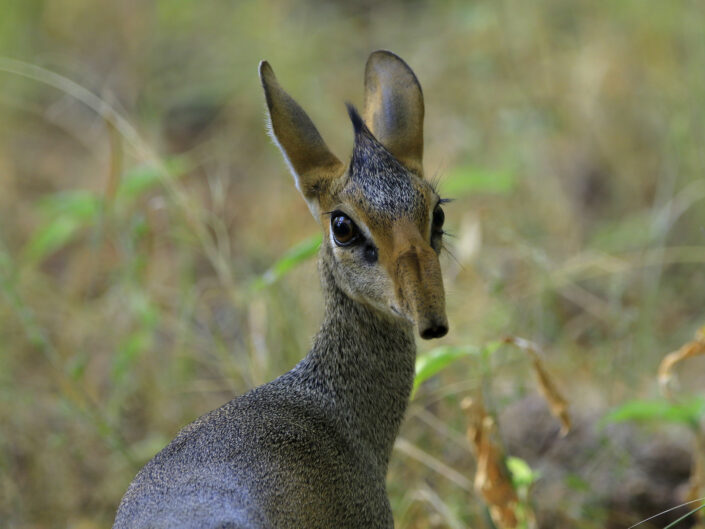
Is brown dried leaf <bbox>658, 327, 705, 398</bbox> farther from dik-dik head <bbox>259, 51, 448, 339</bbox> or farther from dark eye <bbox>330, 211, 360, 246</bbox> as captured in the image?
dark eye <bbox>330, 211, 360, 246</bbox>

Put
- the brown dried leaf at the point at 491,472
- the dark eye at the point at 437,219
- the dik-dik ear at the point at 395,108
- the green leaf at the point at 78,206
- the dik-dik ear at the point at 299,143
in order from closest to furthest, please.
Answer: the dark eye at the point at 437,219 < the dik-dik ear at the point at 299,143 < the dik-dik ear at the point at 395,108 < the brown dried leaf at the point at 491,472 < the green leaf at the point at 78,206

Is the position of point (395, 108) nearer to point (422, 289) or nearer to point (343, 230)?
point (343, 230)

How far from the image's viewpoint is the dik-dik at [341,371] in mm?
2447

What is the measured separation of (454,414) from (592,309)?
3.67 feet

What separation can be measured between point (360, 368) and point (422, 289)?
23.0 inches

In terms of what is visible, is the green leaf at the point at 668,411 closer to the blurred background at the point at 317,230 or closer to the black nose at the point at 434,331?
the blurred background at the point at 317,230

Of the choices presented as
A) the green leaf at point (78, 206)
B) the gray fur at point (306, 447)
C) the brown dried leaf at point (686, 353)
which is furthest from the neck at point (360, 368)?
the green leaf at point (78, 206)

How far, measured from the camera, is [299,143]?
3008 mm

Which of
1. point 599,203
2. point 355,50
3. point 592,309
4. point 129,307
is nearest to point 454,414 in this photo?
point 592,309

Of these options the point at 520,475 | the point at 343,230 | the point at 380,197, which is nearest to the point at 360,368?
the point at 343,230

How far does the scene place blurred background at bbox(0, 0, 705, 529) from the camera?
407 centimetres

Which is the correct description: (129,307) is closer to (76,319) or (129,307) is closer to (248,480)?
(76,319)

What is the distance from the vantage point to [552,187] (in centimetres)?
Answer: 614

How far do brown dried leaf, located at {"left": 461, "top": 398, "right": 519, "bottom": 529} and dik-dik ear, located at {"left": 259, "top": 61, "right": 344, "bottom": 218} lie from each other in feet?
2.88
